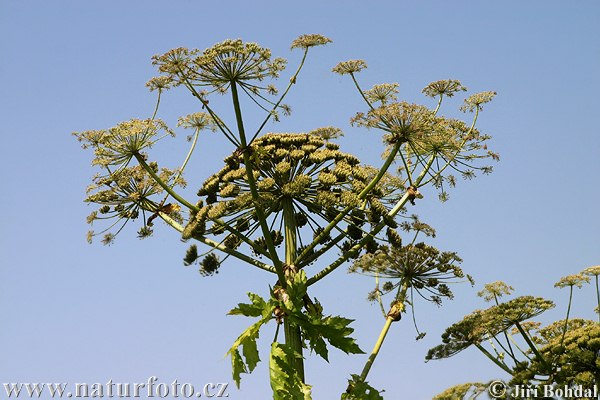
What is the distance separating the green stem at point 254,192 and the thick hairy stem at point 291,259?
485 mm

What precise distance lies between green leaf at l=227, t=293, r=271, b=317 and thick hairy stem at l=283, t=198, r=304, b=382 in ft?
1.88

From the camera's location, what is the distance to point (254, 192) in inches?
894

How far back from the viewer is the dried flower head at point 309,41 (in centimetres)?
2353

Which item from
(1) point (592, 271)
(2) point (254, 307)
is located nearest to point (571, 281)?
(1) point (592, 271)

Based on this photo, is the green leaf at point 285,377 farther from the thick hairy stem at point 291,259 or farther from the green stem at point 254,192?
the green stem at point 254,192

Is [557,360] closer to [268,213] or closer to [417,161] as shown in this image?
[417,161]

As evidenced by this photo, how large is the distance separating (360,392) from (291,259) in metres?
3.22

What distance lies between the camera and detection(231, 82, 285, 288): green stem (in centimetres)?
2202

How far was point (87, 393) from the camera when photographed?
24203 mm

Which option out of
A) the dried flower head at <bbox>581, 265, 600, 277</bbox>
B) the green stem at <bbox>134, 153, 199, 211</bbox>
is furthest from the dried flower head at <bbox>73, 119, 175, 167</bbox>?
the dried flower head at <bbox>581, 265, 600, 277</bbox>

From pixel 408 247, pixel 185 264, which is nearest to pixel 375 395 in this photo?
pixel 408 247

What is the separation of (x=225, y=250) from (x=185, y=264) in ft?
3.08

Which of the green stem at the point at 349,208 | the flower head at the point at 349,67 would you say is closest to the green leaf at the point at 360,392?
the green stem at the point at 349,208

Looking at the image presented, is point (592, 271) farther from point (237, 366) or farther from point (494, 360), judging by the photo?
point (237, 366)
